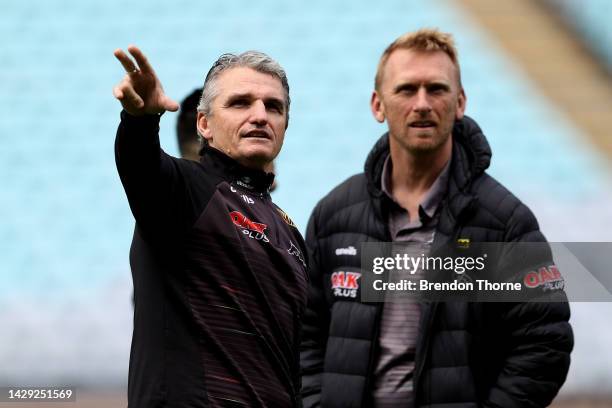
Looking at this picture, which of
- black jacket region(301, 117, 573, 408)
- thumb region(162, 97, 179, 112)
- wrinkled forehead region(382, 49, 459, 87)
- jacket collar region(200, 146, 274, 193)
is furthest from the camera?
wrinkled forehead region(382, 49, 459, 87)

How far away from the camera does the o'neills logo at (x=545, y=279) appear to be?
302 centimetres

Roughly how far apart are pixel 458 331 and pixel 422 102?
65 cm

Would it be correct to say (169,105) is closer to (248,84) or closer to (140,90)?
(140,90)

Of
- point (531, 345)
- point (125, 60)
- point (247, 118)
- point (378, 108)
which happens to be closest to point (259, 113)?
point (247, 118)

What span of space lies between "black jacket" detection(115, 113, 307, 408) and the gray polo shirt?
80 centimetres

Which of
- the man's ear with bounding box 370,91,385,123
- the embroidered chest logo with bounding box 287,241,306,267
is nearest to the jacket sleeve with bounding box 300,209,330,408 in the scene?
the man's ear with bounding box 370,91,385,123

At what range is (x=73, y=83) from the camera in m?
7.28

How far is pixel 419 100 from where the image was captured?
3.13 meters

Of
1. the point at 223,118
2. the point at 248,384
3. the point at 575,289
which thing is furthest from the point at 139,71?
the point at 575,289

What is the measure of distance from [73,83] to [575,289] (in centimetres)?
450

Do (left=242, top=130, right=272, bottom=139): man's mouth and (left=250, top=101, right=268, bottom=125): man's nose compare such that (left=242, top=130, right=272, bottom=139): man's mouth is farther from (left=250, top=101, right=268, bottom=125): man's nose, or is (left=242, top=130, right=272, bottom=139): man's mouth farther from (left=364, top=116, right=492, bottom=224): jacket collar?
(left=364, top=116, right=492, bottom=224): jacket collar

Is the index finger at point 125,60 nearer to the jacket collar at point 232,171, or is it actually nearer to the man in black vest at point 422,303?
the jacket collar at point 232,171

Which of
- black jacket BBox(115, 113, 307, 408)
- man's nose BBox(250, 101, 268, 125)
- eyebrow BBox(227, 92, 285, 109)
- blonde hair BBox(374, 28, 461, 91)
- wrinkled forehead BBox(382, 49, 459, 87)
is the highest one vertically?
blonde hair BBox(374, 28, 461, 91)

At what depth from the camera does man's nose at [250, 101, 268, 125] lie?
2322 mm
